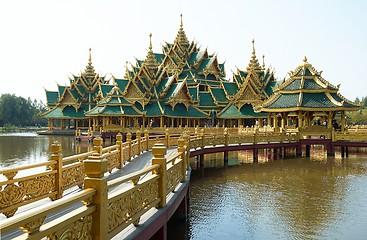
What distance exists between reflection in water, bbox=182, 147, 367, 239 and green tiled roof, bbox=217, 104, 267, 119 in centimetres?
2266

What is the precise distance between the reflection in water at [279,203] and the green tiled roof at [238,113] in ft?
74.3

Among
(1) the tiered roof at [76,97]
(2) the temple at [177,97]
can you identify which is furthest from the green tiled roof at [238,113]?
(1) the tiered roof at [76,97]

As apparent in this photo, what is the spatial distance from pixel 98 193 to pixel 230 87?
150 feet

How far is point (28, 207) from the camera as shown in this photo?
289 inches

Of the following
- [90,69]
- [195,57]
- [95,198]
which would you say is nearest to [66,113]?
[90,69]

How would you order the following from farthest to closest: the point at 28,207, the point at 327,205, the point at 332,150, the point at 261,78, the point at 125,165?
1. the point at 261,78
2. the point at 332,150
3. the point at 125,165
4. the point at 327,205
5. the point at 28,207

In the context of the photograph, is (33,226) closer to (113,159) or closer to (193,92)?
(113,159)

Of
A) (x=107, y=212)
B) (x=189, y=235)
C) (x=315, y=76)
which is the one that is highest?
(x=315, y=76)

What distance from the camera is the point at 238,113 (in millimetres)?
44062

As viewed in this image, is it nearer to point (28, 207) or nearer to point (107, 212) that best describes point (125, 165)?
point (28, 207)

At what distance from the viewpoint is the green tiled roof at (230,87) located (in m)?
48.7

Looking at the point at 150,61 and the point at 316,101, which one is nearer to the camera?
the point at 316,101

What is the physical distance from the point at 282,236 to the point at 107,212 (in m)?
5.74

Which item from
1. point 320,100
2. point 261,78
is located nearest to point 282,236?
point 320,100
